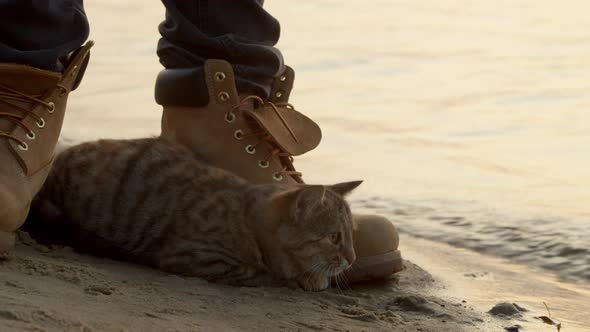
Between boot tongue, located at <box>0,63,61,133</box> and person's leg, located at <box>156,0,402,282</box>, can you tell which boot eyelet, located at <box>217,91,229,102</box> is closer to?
person's leg, located at <box>156,0,402,282</box>

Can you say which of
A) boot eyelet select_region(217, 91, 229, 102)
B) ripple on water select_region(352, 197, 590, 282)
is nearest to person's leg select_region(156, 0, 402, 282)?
boot eyelet select_region(217, 91, 229, 102)

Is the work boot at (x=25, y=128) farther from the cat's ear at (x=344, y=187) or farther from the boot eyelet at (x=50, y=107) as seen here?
the cat's ear at (x=344, y=187)

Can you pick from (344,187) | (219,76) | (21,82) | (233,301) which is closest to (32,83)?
(21,82)

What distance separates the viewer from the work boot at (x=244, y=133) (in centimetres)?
367

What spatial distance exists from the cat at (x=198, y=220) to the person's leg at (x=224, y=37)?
368 millimetres

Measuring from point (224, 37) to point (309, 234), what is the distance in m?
0.77

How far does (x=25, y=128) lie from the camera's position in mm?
3199

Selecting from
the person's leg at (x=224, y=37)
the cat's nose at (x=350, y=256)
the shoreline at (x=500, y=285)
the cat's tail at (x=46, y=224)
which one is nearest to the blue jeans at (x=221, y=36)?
the person's leg at (x=224, y=37)

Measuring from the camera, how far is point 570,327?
11.4ft

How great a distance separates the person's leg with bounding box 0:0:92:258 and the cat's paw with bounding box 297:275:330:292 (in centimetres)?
95

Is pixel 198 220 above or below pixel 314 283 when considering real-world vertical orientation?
above

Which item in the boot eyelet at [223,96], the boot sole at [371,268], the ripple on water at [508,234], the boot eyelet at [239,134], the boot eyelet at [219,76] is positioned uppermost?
the boot eyelet at [219,76]

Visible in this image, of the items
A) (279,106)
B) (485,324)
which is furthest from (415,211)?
(485,324)

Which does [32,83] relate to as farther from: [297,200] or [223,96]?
[297,200]
